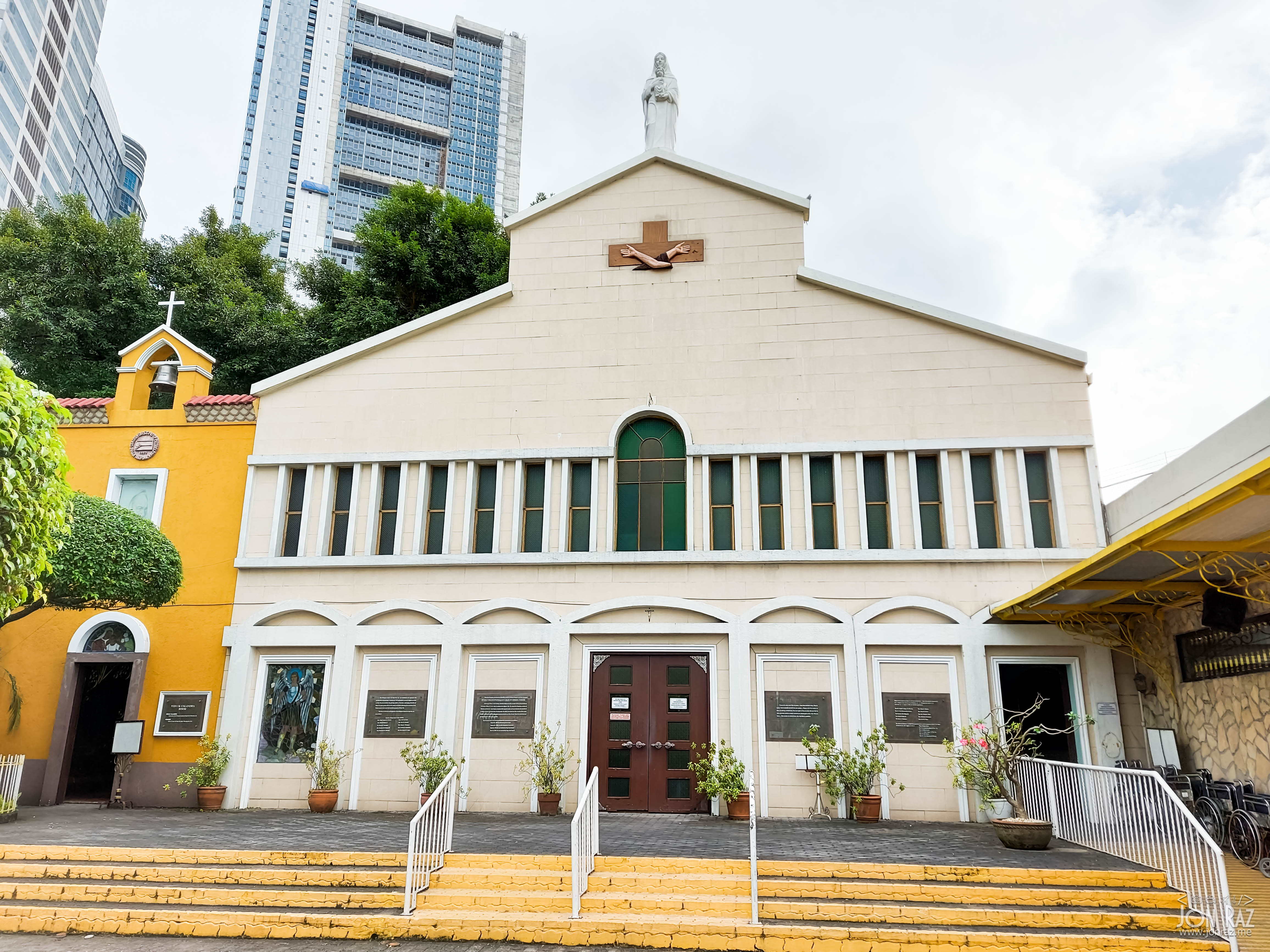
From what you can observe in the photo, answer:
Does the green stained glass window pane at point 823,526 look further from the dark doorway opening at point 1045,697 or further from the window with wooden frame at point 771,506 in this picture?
the dark doorway opening at point 1045,697

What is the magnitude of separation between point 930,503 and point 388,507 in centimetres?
962

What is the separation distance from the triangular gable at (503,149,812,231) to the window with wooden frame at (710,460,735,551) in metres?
4.99

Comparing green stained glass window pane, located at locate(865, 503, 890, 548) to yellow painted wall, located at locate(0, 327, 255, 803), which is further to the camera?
yellow painted wall, located at locate(0, 327, 255, 803)

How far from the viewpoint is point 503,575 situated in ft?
49.3

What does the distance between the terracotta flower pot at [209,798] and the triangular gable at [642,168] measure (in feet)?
36.6

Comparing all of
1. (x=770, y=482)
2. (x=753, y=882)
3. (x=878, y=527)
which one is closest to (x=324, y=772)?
(x=753, y=882)

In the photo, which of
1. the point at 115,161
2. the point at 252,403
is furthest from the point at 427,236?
the point at 115,161

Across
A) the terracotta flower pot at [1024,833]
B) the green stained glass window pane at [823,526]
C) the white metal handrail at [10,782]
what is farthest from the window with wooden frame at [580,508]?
the white metal handrail at [10,782]

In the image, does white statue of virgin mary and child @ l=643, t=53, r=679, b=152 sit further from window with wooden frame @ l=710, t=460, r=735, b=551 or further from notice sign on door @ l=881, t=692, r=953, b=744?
notice sign on door @ l=881, t=692, r=953, b=744

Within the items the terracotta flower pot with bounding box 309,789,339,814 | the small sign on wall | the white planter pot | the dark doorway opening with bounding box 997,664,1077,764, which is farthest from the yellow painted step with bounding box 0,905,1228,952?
the small sign on wall

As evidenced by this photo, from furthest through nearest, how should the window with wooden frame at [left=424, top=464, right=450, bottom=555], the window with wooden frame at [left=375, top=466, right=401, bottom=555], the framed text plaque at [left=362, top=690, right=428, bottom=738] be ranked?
the window with wooden frame at [left=375, top=466, right=401, bottom=555], the window with wooden frame at [left=424, top=464, right=450, bottom=555], the framed text plaque at [left=362, top=690, right=428, bottom=738]

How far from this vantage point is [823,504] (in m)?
14.9

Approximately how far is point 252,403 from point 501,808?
8844mm

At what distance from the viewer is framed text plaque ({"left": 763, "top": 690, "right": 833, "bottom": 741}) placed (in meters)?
13.8
